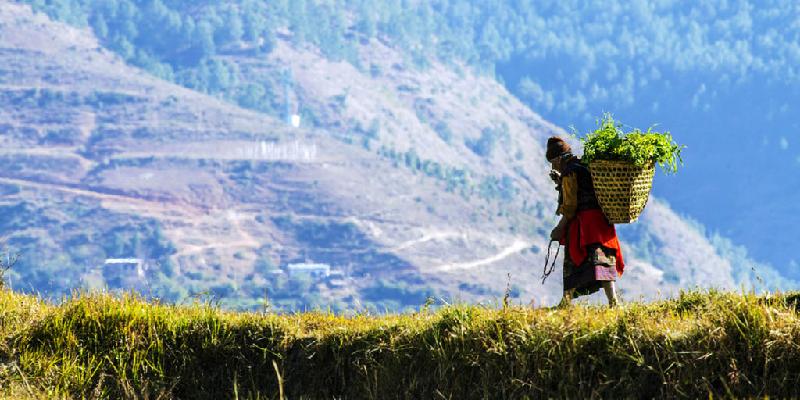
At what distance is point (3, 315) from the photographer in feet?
32.2

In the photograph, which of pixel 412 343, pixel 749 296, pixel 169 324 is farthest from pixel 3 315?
pixel 749 296

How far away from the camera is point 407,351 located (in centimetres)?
871

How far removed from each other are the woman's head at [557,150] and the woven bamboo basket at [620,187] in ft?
1.80

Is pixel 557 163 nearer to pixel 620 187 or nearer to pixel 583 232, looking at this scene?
pixel 583 232

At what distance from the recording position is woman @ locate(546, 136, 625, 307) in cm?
1055

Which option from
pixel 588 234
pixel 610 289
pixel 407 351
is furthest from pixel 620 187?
pixel 407 351

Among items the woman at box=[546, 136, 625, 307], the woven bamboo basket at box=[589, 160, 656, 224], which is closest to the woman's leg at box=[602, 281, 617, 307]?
the woman at box=[546, 136, 625, 307]

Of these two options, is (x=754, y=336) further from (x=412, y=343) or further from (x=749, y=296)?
(x=412, y=343)

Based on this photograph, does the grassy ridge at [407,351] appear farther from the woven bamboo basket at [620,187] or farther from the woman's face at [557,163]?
the woman's face at [557,163]

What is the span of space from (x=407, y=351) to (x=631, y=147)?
2841 mm

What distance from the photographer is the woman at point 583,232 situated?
34.6ft

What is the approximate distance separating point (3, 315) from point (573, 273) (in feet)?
17.0

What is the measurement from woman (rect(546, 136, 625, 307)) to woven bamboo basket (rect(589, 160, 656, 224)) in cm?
31

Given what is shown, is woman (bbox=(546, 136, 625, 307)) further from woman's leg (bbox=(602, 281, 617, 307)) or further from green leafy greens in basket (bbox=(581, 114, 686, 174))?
green leafy greens in basket (bbox=(581, 114, 686, 174))
